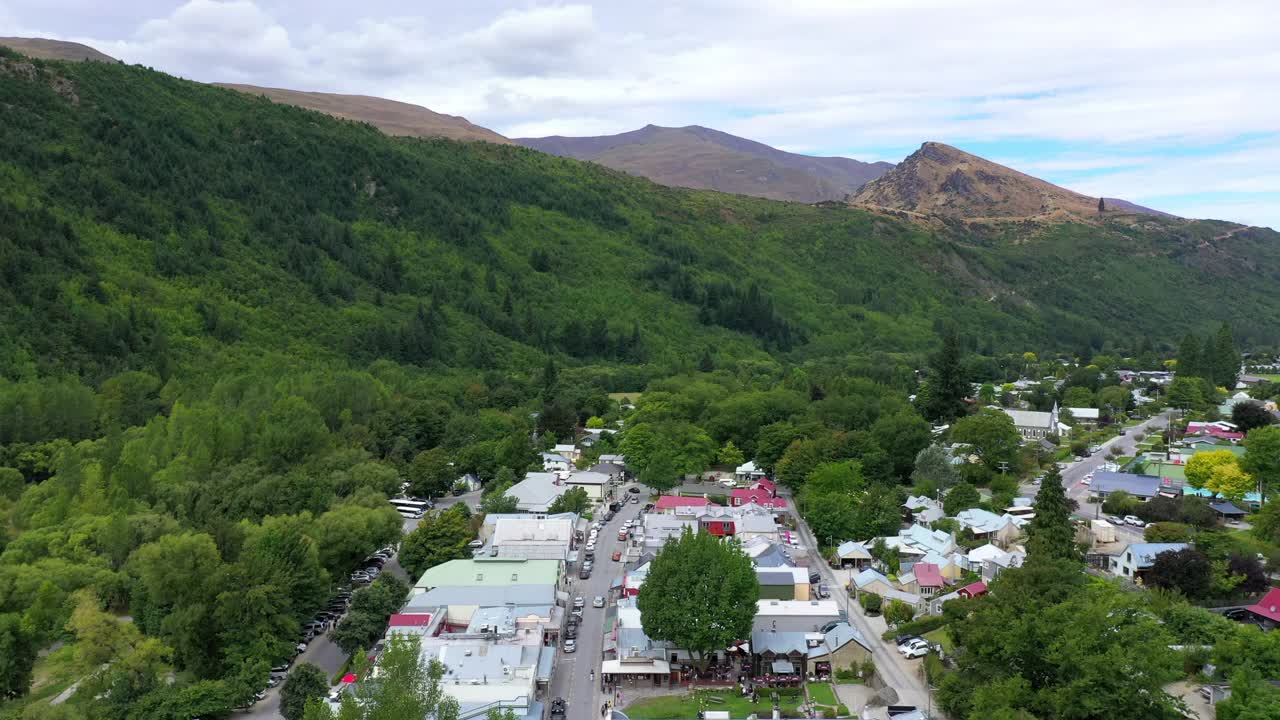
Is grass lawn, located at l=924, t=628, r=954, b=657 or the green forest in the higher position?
the green forest

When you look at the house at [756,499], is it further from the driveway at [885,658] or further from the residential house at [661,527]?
the driveway at [885,658]

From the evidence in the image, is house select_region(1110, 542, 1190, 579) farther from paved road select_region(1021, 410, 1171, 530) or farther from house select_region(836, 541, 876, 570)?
house select_region(836, 541, 876, 570)

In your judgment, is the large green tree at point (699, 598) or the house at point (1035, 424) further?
the house at point (1035, 424)

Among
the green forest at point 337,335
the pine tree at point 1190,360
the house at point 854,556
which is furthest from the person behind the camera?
the pine tree at point 1190,360

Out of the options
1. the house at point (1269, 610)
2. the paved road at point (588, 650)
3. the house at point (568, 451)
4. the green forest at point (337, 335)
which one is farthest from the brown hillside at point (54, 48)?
the house at point (1269, 610)

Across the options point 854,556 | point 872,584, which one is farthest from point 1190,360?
point 872,584

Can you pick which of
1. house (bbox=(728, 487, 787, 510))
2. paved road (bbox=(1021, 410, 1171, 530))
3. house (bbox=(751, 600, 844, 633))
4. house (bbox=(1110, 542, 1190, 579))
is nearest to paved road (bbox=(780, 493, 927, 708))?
house (bbox=(751, 600, 844, 633))

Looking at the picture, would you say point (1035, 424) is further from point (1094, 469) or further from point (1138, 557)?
point (1138, 557)
